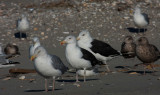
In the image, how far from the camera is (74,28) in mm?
19016

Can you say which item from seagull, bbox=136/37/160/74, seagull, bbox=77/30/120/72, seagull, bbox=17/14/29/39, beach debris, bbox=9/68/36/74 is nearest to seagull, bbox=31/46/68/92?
beach debris, bbox=9/68/36/74

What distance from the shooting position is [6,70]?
12742 mm

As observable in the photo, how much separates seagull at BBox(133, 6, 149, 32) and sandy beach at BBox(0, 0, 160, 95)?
1.07 feet

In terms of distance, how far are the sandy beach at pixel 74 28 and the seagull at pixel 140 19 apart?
326 millimetres

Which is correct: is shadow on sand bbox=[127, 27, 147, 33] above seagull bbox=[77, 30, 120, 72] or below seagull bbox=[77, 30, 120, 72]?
above

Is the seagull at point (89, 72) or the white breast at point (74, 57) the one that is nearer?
the white breast at point (74, 57)

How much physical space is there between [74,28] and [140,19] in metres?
2.56

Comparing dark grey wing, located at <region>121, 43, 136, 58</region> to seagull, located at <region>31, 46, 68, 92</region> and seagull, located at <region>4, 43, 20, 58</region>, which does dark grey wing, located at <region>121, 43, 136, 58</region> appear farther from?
seagull, located at <region>31, 46, 68, 92</region>

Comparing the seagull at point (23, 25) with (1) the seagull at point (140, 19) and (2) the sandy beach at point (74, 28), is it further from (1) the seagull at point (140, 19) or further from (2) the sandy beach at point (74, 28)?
(1) the seagull at point (140, 19)

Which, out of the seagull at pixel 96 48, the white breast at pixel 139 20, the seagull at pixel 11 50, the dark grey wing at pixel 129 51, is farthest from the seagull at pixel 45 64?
the white breast at pixel 139 20

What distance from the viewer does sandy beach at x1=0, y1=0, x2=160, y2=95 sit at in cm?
1076

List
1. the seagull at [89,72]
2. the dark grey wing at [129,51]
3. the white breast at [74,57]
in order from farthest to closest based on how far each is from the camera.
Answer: the dark grey wing at [129,51]
the seagull at [89,72]
the white breast at [74,57]

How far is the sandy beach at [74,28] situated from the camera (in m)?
10.8

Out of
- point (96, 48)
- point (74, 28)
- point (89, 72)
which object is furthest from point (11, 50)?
point (89, 72)
